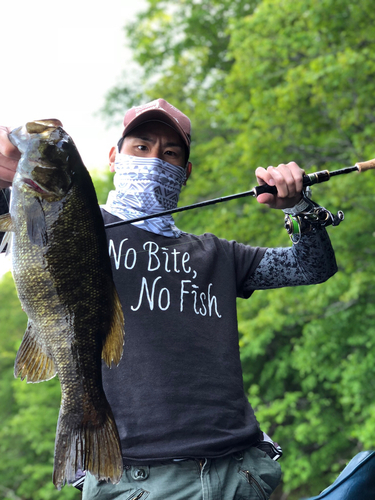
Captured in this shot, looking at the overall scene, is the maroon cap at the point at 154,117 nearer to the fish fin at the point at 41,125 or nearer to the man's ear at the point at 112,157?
the man's ear at the point at 112,157

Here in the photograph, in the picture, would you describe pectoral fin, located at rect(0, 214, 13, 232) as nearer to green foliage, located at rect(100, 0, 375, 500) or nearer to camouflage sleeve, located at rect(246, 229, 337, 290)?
camouflage sleeve, located at rect(246, 229, 337, 290)

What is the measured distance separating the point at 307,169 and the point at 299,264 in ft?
29.2

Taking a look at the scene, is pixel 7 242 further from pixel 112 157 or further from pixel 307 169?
pixel 307 169

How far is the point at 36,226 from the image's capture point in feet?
5.91

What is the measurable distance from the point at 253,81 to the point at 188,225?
5.19 m

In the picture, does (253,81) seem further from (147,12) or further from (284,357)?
(147,12)

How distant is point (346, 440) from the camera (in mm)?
13805

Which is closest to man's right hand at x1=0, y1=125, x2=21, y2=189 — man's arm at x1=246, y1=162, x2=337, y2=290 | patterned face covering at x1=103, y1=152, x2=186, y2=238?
patterned face covering at x1=103, y1=152, x2=186, y2=238

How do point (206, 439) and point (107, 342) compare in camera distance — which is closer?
point (107, 342)

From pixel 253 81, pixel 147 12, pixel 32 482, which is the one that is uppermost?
pixel 147 12

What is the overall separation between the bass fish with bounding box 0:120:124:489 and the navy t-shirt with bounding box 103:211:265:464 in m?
0.34

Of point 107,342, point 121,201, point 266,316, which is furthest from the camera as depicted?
point 266,316

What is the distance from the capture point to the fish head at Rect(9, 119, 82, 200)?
6.06ft

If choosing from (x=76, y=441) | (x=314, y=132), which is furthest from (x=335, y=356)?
(x=76, y=441)
